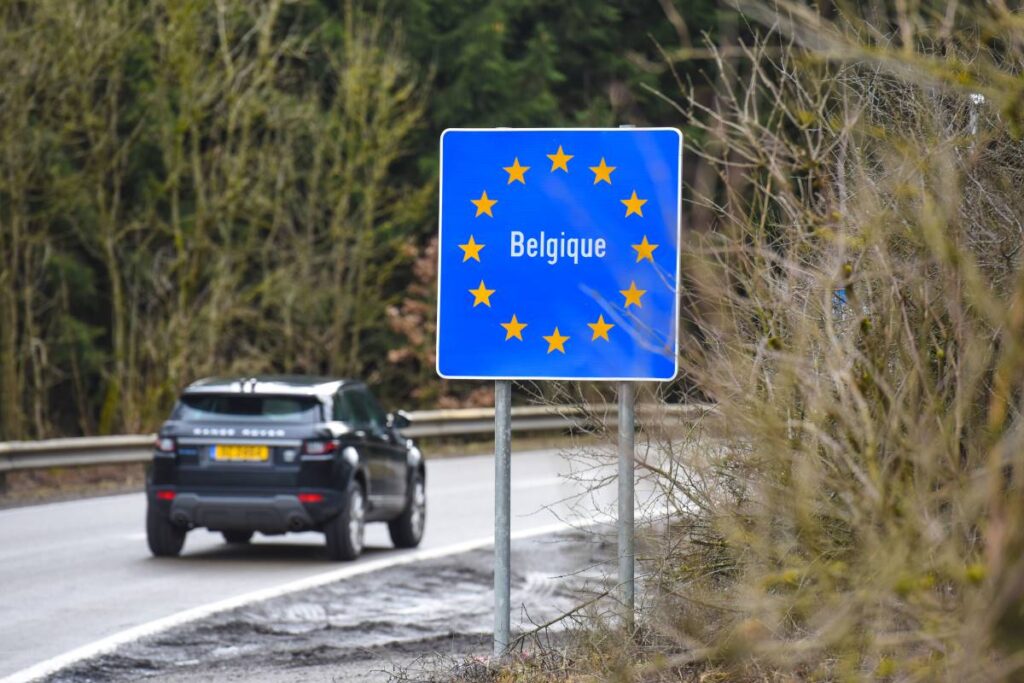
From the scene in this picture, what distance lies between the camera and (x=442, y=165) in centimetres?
795

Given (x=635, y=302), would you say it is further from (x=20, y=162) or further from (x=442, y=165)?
(x=20, y=162)

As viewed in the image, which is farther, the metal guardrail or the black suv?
the black suv

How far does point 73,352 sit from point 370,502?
60.6 ft

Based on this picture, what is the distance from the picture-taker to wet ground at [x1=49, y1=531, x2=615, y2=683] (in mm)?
9391

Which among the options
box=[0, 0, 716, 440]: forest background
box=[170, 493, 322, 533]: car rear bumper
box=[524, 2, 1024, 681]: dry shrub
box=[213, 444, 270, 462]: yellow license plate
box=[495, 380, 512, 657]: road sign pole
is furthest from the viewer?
box=[0, 0, 716, 440]: forest background

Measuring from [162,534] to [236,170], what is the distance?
14327 mm

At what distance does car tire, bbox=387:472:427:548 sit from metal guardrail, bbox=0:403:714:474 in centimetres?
158

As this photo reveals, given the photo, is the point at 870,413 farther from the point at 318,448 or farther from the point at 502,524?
the point at 318,448

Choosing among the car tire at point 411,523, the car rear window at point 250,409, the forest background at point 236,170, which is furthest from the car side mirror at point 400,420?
the forest background at point 236,170

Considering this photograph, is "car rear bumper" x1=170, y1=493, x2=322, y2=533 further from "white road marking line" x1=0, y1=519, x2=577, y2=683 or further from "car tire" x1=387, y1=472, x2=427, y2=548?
"car tire" x1=387, y1=472, x2=427, y2=548

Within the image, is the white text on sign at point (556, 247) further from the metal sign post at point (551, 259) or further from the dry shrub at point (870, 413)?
the dry shrub at point (870, 413)

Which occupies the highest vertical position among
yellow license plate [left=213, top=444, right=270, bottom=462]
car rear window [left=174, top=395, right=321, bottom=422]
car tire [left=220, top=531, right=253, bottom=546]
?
car rear window [left=174, top=395, right=321, bottom=422]

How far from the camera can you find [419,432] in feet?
97.1

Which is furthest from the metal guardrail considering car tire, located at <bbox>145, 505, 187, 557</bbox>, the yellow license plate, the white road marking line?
car tire, located at <bbox>145, 505, 187, 557</bbox>
